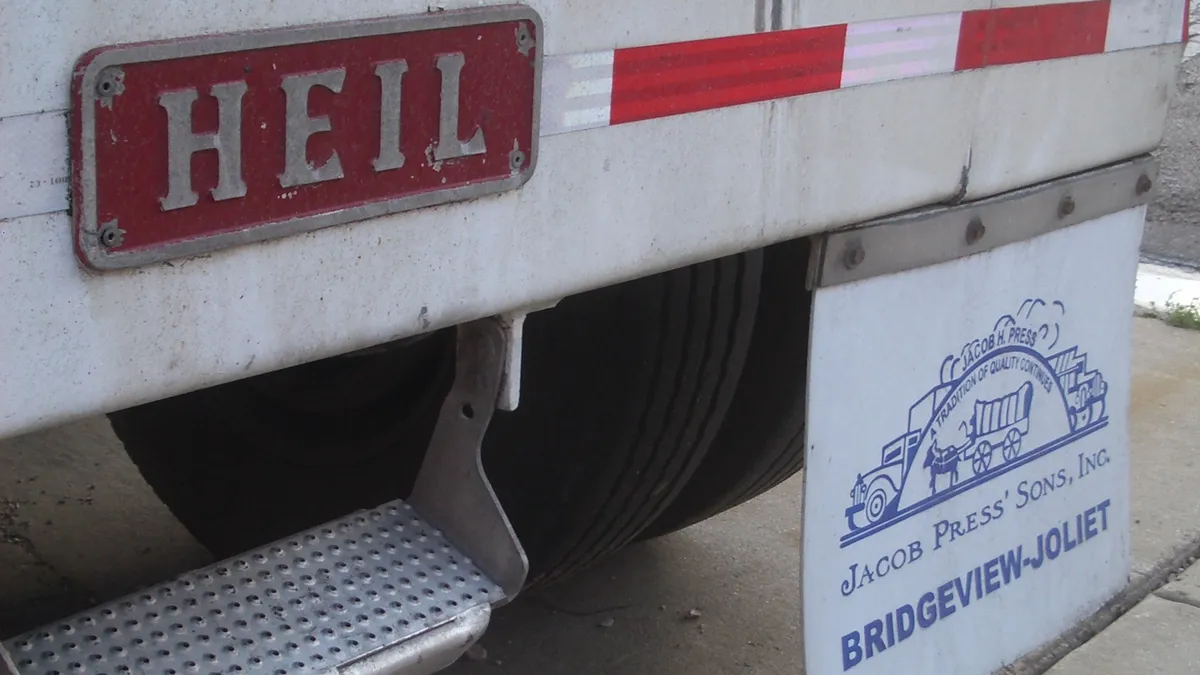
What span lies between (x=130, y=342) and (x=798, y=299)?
3.64 ft

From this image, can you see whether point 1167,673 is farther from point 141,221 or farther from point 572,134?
point 141,221

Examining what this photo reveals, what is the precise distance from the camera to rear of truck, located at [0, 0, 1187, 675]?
106cm

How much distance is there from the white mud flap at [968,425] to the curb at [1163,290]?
217cm

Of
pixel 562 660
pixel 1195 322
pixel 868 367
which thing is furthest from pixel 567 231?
pixel 1195 322

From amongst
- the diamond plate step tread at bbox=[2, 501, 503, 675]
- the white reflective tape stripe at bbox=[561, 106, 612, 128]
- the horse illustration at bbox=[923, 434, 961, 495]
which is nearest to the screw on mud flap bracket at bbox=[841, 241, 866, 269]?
the horse illustration at bbox=[923, 434, 961, 495]

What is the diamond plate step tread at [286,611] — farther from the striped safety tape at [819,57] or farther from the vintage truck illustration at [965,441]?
the vintage truck illustration at [965,441]

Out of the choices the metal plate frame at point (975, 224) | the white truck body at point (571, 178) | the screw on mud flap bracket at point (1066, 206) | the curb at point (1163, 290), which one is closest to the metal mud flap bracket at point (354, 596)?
the white truck body at point (571, 178)

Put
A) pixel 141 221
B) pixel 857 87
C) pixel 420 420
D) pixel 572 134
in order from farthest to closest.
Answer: pixel 420 420, pixel 857 87, pixel 572 134, pixel 141 221

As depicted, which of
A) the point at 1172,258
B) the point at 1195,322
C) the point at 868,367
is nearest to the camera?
the point at 868,367

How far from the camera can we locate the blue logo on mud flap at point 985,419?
1.91 m

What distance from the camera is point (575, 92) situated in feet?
4.45

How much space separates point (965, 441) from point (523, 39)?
40.0 inches

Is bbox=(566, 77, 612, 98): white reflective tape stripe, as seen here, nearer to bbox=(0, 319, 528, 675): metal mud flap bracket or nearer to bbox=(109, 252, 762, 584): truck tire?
bbox=(0, 319, 528, 675): metal mud flap bracket

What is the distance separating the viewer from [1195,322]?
169 inches
